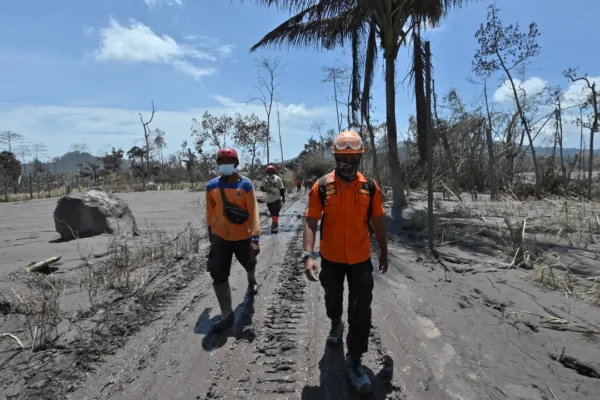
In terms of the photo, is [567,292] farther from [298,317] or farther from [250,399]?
[250,399]

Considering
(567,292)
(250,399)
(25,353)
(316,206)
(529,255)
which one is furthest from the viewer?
(529,255)

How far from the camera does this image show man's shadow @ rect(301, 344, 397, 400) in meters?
2.74

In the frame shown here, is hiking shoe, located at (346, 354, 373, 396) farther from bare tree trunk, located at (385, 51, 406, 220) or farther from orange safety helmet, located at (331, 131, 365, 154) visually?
bare tree trunk, located at (385, 51, 406, 220)

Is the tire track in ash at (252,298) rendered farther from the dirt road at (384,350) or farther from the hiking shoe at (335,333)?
the hiking shoe at (335,333)

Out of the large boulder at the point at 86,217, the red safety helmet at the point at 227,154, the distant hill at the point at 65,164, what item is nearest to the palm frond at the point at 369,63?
the large boulder at the point at 86,217

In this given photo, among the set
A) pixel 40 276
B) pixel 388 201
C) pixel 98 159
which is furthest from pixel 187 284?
pixel 98 159

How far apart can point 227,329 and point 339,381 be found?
4.48ft

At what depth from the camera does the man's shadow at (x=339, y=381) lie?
Answer: 274cm

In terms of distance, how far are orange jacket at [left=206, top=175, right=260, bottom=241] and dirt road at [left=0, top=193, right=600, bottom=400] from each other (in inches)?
35.3

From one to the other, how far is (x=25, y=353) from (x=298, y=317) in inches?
95.9

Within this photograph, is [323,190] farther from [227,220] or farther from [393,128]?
[393,128]

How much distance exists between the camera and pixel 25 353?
10.9 ft

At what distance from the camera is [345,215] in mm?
2891

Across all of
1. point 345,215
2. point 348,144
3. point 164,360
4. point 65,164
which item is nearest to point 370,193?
point 345,215
